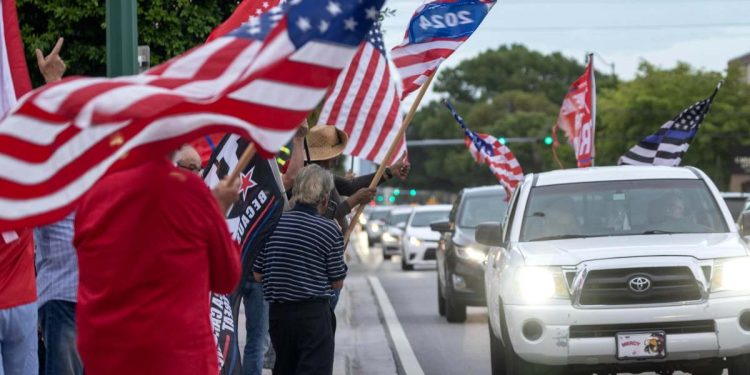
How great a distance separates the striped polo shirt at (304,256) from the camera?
8438 millimetres

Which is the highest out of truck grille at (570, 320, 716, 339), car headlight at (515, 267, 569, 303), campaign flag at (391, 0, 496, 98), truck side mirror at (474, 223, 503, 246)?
campaign flag at (391, 0, 496, 98)

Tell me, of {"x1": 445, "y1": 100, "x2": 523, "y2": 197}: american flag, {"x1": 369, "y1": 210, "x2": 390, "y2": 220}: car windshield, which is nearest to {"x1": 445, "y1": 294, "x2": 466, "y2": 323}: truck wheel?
{"x1": 445, "y1": 100, "x2": 523, "y2": 197}: american flag

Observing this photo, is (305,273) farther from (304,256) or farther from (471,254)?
(471,254)

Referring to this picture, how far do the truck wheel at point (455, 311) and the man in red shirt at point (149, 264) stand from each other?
13.4m

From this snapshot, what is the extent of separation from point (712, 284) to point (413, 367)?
13.5 feet

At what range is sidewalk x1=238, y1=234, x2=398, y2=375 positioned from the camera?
45.2 feet

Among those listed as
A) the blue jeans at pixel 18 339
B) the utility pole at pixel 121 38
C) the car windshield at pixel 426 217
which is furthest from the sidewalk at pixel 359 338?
the car windshield at pixel 426 217

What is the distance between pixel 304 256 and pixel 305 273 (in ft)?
0.31

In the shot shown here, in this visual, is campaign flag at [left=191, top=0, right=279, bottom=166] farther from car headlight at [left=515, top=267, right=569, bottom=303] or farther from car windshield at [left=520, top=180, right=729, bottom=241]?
car windshield at [left=520, top=180, right=729, bottom=241]

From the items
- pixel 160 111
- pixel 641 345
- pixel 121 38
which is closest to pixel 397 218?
pixel 641 345

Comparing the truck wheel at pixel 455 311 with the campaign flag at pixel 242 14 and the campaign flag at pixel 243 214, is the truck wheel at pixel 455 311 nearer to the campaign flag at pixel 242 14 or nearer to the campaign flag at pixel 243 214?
the campaign flag at pixel 242 14

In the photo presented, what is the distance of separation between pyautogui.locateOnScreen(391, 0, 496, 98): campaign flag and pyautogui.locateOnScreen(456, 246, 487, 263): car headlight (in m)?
8.29

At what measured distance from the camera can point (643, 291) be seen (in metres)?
10.2

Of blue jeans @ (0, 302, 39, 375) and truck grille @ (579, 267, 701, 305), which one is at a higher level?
blue jeans @ (0, 302, 39, 375)
